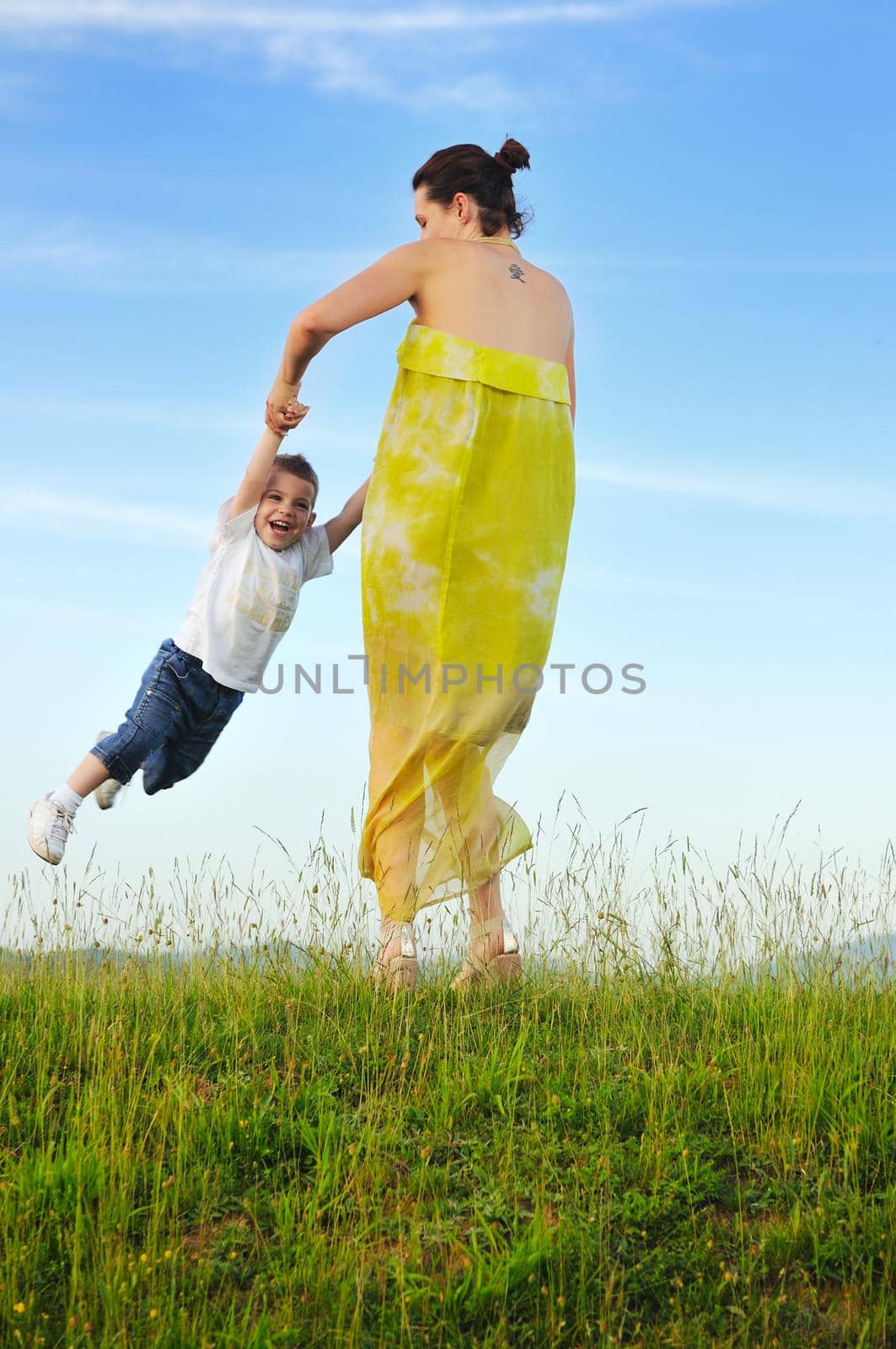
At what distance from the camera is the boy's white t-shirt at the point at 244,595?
6.12m

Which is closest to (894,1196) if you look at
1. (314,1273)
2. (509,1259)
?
(509,1259)

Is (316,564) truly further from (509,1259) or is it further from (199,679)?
(509,1259)

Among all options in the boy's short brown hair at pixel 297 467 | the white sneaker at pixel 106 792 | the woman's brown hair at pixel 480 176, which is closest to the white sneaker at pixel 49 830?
the white sneaker at pixel 106 792

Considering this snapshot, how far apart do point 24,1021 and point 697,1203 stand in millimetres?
2778

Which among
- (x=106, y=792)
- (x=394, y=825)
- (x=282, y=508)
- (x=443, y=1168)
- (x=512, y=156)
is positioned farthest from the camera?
(x=106, y=792)

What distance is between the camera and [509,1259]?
3285 mm

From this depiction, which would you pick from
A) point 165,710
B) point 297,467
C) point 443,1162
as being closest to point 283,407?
point 297,467

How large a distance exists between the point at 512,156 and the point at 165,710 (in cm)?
319

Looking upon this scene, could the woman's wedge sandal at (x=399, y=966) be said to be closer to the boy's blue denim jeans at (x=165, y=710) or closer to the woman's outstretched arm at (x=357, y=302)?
the boy's blue denim jeans at (x=165, y=710)

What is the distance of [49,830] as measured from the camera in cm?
614

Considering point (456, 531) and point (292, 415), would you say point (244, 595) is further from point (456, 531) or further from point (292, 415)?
point (456, 531)

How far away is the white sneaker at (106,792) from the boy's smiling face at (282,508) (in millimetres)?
1397

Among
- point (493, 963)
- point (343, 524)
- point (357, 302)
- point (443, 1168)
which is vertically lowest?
point (443, 1168)

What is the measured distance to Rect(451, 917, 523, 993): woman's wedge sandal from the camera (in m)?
5.35
